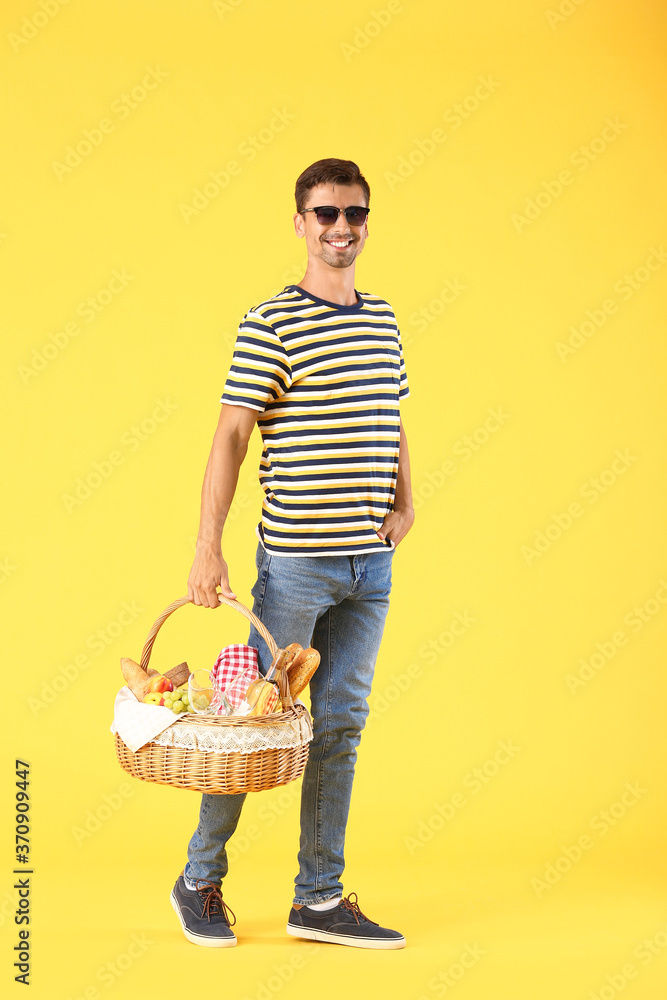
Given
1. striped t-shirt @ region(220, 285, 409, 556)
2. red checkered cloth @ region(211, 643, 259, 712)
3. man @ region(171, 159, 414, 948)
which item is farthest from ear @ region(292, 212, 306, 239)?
red checkered cloth @ region(211, 643, 259, 712)

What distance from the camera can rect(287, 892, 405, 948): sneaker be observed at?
281 cm

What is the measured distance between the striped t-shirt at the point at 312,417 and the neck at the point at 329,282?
0.04 meters

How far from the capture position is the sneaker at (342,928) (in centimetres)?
281

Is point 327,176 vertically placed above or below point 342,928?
above

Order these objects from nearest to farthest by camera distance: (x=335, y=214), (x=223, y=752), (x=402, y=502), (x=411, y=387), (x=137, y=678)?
(x=223, y=752), (x=137, y=678), (x=335, y=214), (x=402, y=502), (x=411, y=387)

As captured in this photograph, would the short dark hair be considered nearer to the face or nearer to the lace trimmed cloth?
the face

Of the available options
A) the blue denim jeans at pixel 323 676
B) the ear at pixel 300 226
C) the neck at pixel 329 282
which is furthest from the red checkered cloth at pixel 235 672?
the ear at pixel 300 226

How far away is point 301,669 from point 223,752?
27 centimetres

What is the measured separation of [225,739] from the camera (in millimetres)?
2379

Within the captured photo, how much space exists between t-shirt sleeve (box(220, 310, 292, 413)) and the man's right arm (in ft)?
0.09

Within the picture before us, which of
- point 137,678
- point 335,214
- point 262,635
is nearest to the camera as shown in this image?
point 262,635

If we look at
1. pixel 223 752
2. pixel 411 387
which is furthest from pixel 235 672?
pixel 411 387

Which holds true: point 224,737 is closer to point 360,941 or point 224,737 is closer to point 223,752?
point 223,752

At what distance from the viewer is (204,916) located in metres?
2.76
